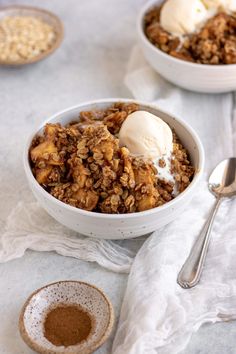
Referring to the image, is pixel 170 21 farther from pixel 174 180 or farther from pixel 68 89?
pixel 174 180

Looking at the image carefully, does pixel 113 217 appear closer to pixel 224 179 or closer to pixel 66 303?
pixel 66 303

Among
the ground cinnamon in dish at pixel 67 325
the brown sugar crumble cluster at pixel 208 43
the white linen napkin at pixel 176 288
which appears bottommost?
the ground cinnamon in dish at pixel 67 325

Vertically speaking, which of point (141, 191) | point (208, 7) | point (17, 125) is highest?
point (208, 7)

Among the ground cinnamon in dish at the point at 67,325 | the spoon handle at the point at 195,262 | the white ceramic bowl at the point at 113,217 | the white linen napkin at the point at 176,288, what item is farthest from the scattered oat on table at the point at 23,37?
the ground cinnamon in dish at the point at 67,325

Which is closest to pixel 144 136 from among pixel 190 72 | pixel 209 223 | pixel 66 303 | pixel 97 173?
pixel 97 173

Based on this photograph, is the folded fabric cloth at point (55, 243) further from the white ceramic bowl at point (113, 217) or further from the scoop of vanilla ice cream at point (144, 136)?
the scoop of vanilla ice cream at point (144, 136)

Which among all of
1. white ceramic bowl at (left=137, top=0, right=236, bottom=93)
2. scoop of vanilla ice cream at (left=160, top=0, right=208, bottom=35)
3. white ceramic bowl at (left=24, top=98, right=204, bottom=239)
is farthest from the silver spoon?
scoop of vanilla ice cream at (left=160, top=0, right=208, bottom=35)

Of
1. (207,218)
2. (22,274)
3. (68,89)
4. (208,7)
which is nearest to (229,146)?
(207,218)

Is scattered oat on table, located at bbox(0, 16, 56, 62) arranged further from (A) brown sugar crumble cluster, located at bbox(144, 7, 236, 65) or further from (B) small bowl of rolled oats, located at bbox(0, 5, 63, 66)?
(A) brown sugar crumble cluster, located at bbox(144, 7, 236, 65)
